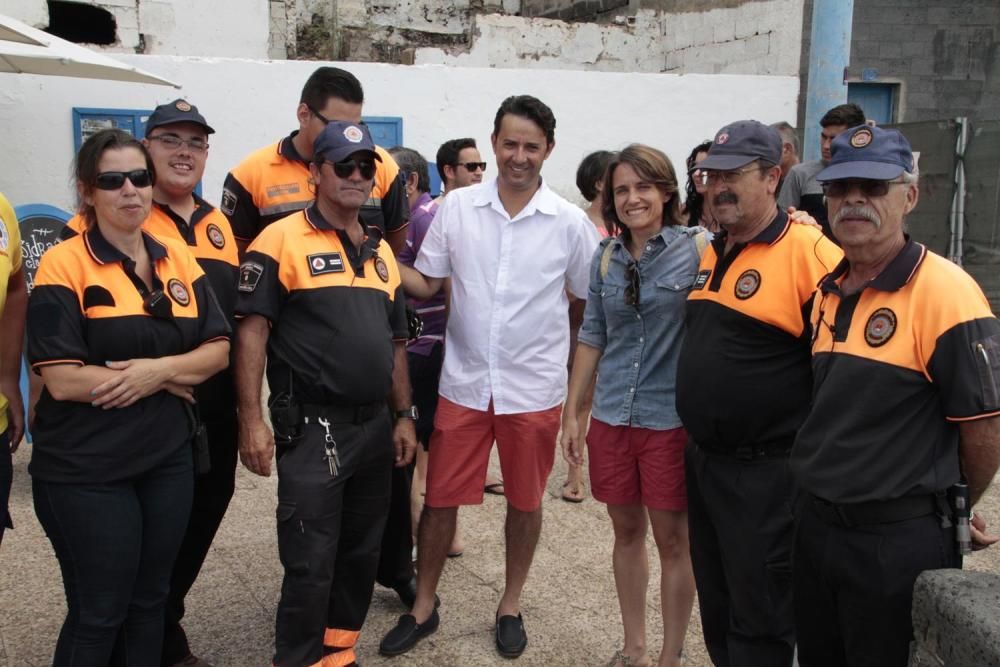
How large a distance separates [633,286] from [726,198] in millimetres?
546

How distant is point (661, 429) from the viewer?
3.17 metres

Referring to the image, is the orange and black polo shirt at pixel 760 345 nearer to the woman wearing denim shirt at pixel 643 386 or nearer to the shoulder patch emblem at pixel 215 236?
the woman wearing denim shirt at pixel 643 386

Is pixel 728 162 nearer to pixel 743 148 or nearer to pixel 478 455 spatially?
pixel 743 148

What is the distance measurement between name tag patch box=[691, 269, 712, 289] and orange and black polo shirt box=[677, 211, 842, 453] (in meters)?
0.08

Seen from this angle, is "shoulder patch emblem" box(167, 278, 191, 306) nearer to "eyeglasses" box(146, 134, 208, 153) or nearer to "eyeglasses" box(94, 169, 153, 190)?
"eyeglasses" box(94, 169, 153, 190)

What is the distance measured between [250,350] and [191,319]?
0.25 m

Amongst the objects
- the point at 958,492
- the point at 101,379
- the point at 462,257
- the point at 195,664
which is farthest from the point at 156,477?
the point at 958,492

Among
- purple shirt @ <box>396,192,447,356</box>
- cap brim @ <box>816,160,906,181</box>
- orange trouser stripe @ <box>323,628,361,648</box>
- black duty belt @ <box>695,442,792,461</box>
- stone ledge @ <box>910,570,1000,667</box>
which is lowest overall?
orange trouser stripe @ <box>323,628,361,648</box>

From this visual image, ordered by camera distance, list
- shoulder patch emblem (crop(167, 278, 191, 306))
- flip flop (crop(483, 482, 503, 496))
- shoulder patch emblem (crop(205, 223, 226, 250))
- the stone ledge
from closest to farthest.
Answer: the stone ledge
shoulder patch emblem (crop(167, 278, 191, 306))
shoulder patch emblem (crop(205, 223, 226, 250))
flip flop (crop(483, 482, 503, 496))

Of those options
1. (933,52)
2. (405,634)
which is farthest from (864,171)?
(933,52)

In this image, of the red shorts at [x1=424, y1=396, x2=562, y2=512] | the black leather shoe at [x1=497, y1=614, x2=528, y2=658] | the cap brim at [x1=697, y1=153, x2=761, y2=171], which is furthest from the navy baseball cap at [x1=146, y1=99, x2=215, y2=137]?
the black leather shoe at [x1=497, y1=614, x2=528, y2=658]

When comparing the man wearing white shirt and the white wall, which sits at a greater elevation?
the white wall

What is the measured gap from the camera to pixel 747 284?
2.76m

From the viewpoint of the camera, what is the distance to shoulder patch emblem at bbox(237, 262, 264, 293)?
9.70 ft
